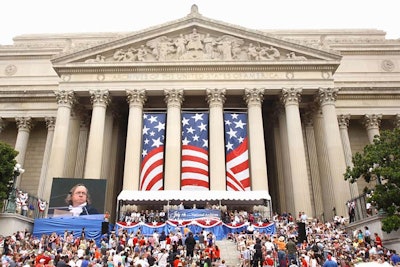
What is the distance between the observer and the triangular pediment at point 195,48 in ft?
97.6

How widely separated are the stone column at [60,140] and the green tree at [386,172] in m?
19.9

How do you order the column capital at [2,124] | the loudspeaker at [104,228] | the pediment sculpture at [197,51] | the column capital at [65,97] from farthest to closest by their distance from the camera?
1. the column capital at [2,124]
2. the pediment sculpture at [197,51]
3. the column capital at [65,97]
4. the loudspeaker at [104,228]

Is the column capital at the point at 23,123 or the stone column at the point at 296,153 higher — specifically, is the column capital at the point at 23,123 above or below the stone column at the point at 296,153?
above

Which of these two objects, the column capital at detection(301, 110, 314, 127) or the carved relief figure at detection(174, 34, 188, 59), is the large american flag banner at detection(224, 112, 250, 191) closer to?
the carved relief figure at detection(174, 34, 188, 59)

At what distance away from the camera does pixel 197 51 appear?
30.3 meters

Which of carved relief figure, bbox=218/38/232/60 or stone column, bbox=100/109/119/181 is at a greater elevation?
carved relief figure, bbox=218/38/232/60

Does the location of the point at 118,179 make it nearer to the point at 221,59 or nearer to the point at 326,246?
the point at 221,59

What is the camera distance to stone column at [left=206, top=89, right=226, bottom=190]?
26734 millimetres

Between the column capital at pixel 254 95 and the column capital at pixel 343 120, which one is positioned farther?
the column capital at pixel 343 120

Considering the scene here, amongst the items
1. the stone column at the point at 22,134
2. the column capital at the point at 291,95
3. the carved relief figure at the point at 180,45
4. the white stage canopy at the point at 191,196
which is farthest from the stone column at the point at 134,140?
the stone column at the point at 22,134

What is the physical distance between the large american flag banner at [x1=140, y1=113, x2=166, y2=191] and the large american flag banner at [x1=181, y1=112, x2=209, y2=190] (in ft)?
5.39

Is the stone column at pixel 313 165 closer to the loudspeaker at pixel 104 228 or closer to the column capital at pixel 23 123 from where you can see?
the loudspeaker at pixel 104 228


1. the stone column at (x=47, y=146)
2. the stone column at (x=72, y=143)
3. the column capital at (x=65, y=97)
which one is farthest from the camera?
the stone column at (x=47, y=146)

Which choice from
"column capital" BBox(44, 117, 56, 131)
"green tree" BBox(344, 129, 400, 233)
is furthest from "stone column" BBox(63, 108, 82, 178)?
"green tree" BBox(344, 129, 400, 233)
